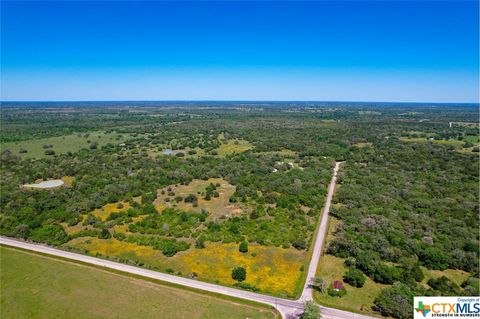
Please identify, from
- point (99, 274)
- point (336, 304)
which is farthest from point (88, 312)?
point (336, 304)

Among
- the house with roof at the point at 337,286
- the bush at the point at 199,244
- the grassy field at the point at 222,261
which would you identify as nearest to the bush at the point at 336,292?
the house with roof at the point at 337,286

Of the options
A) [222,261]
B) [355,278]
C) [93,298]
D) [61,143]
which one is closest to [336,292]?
[355,278]

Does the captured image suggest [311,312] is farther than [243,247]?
No

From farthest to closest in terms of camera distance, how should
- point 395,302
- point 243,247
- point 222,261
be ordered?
point 243,247 → point 222,261 → point 395,302

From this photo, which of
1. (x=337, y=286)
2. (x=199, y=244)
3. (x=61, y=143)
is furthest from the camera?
(x=61, y=143)

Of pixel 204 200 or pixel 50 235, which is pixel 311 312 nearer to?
pixel 204 200

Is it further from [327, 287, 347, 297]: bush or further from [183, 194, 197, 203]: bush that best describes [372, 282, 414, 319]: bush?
[183, 194, 197, 203]: bush
